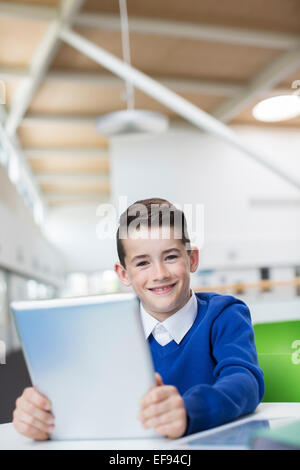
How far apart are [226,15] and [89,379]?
25.1ft

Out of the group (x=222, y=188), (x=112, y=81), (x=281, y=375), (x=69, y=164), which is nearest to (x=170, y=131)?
(x=222, y=188)

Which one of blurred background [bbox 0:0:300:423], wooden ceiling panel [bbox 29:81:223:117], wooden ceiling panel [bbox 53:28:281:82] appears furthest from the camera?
wooden ceiling panel [bbox 29:81:223:117]

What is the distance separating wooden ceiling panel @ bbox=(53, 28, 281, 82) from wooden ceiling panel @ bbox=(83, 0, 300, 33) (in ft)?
1.71

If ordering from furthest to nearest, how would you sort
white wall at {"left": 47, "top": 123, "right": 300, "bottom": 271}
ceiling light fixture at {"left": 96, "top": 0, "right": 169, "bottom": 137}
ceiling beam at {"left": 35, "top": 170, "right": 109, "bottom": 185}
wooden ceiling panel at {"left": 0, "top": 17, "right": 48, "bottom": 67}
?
ceiling beam at {"left": 35, "top": 170, "right": 109, "bottom": 185}
white wall at {"left": 47, "top": 123, "right": 300, "bottom": 271}
wooden ceiling panel at {"left": 0, "top": 17, "right": 48, "bottom": 67}
ceiling light fixture at {"left": 96, "top": 0, "right": 169, "bottom": 137}

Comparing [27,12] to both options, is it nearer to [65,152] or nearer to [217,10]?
[217,10]

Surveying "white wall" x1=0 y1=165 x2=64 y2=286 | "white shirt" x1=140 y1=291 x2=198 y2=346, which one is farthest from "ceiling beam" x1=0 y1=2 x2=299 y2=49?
"white shirt" x1=140 y1=291 x2=198 y2=346

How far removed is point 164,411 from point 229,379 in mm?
164

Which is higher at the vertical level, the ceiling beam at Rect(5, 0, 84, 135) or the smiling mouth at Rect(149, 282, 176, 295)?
the ceiling beam at Rect(5, 0, 84, 135)

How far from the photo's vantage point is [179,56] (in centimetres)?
867

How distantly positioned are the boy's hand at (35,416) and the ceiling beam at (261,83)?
8127 millimetres

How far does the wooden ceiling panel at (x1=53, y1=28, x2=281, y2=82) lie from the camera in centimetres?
801

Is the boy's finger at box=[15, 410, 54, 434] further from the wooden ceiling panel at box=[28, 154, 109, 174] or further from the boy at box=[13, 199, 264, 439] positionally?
the wooden ceiling panel at box=[28, 154, 109, 174]

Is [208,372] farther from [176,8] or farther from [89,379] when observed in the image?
[176,8]

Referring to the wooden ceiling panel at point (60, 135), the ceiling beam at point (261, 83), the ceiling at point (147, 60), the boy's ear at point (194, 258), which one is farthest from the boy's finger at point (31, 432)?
the wooden ceiling panel at point (60, 135)
